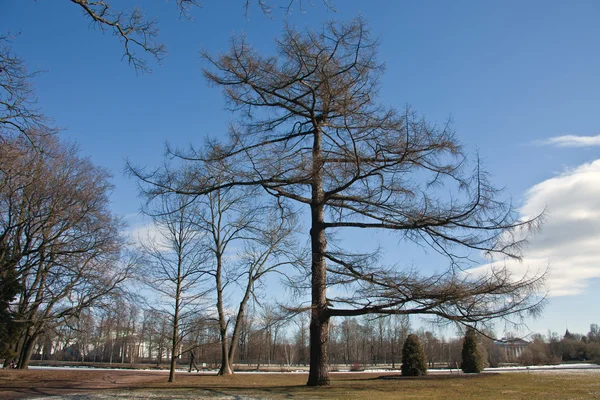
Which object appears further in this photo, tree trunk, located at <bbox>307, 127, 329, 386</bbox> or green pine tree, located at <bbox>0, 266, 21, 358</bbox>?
green pine tree, located at <bbox>0, 266, 21, 358</bbox>

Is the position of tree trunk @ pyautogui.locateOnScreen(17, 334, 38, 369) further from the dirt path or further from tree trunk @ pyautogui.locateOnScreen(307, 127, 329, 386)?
tree trunk @ pyautogui.locateOnScreen(307, 127, 329, 386)

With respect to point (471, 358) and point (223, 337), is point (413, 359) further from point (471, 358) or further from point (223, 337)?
point (223, 337)

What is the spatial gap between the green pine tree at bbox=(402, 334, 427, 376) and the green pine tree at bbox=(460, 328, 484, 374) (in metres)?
3.20

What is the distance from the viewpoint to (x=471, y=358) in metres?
23.8

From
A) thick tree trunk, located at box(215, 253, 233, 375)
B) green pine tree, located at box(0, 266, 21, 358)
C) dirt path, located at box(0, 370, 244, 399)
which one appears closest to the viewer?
dirt path, located at box(0, 370, 244, 399)

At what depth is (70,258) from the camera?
17.5 metres

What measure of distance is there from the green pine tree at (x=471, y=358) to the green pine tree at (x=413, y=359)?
3.20m

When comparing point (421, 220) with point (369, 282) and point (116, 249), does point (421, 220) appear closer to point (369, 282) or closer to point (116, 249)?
point (369, 282)

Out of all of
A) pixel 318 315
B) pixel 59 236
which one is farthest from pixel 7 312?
pixel 318 315

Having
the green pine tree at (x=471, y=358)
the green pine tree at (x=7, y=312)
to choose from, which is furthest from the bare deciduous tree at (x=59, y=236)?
the green pine tree at (x=471, y=358)

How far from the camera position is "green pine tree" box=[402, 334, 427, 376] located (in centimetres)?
2161

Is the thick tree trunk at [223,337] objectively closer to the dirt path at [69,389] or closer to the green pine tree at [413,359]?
the dirt path at [69,389]

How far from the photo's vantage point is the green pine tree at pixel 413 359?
21609 millimetres

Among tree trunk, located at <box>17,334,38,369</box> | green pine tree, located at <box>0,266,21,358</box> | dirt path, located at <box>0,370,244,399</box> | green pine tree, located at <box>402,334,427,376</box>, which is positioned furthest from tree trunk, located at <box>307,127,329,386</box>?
tree trunk, located at <box>17,334,38,369</box>
